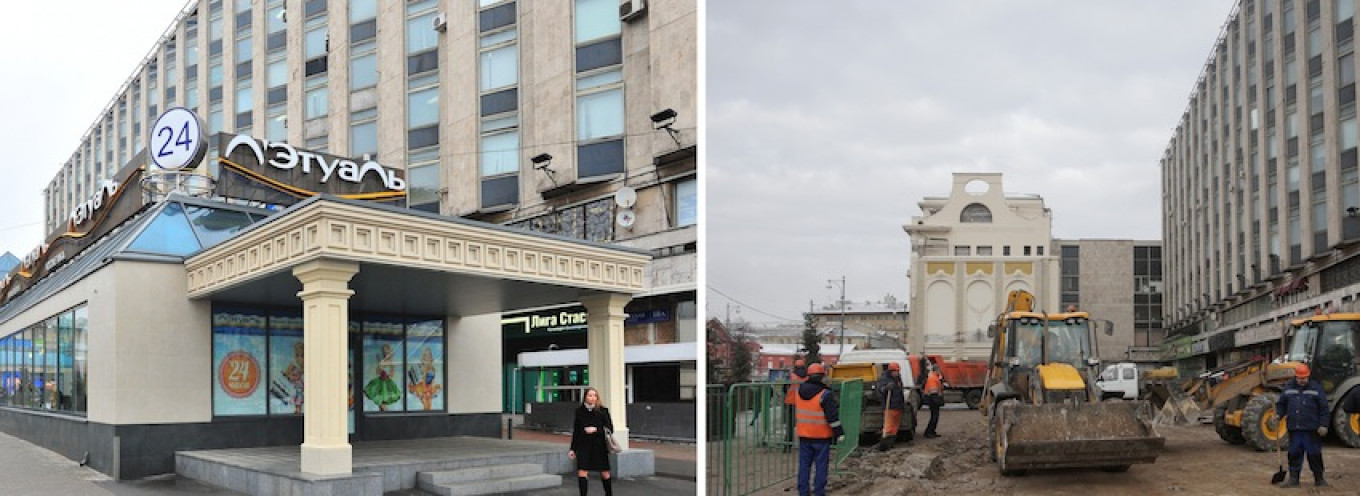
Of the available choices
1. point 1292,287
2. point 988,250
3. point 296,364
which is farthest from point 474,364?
point 988,250

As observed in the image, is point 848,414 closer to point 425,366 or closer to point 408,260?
point 408,260

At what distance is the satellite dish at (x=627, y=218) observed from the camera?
84.9 ft

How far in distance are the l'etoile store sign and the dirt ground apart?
1143 cm

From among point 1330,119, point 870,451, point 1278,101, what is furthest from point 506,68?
point 1278,101

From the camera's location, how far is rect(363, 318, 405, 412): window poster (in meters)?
18.1

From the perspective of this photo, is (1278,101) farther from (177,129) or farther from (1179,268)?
(177,129)

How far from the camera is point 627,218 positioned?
2592 centimetres

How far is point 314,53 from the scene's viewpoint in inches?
1591

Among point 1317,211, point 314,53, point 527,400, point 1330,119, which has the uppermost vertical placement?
point 314,53

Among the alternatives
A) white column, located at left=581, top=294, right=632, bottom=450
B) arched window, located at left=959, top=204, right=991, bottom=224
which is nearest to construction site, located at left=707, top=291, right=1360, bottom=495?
white column, located at left=581, top=294, right=632, bottom=450

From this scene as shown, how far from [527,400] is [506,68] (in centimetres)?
882

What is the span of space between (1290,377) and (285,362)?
576 inches

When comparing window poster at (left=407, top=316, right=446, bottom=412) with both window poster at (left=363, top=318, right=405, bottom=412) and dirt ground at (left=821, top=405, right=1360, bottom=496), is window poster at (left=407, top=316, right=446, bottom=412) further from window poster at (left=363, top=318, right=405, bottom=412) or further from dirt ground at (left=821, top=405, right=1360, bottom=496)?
dirt ground at (left=821, top=405, right=1360, bottom=496)

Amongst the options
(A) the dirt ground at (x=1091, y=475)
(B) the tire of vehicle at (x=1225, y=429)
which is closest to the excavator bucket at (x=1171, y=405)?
(B) the tire of vehicle at (x=1225, y=429)
